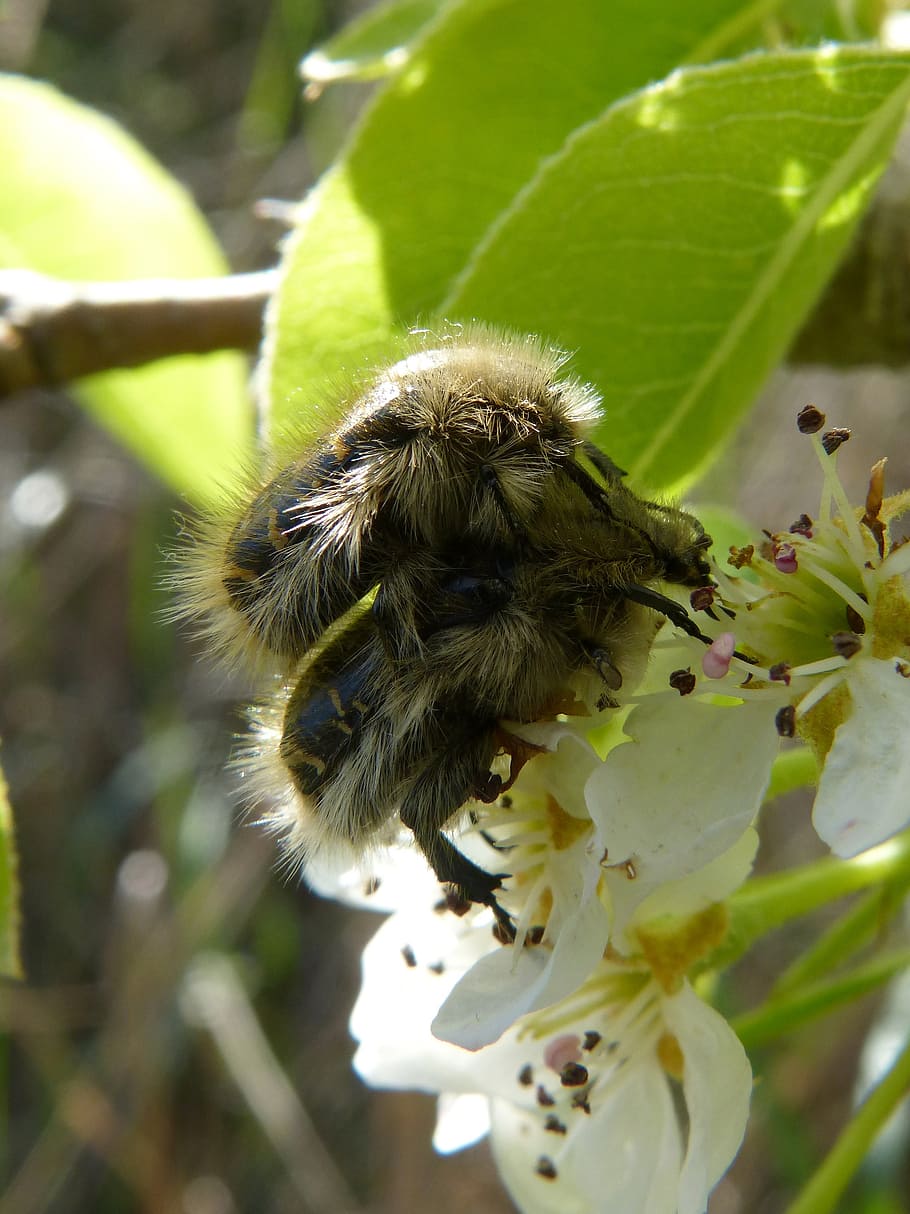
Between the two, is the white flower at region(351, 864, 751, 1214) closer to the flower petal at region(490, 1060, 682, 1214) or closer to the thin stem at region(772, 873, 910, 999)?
the flower petal at region(490, 1060, 682, 1214)

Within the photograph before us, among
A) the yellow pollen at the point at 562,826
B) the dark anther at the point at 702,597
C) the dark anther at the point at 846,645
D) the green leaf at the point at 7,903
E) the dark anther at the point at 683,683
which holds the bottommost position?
the yellow pollen at the point at 562,826

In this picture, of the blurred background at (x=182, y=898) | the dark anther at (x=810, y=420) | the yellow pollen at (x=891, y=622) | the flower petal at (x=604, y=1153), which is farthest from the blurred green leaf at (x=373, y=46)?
the blurred background at (x=182, y=898)

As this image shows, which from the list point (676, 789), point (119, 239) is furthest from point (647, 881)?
point (119, 239)

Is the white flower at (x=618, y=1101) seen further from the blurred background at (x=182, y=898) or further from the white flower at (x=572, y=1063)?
the blurred background at (x=182, y=898)

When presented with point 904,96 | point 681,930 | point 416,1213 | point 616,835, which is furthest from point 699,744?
point 416,1213

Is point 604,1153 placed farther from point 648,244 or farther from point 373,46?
point 373,46
